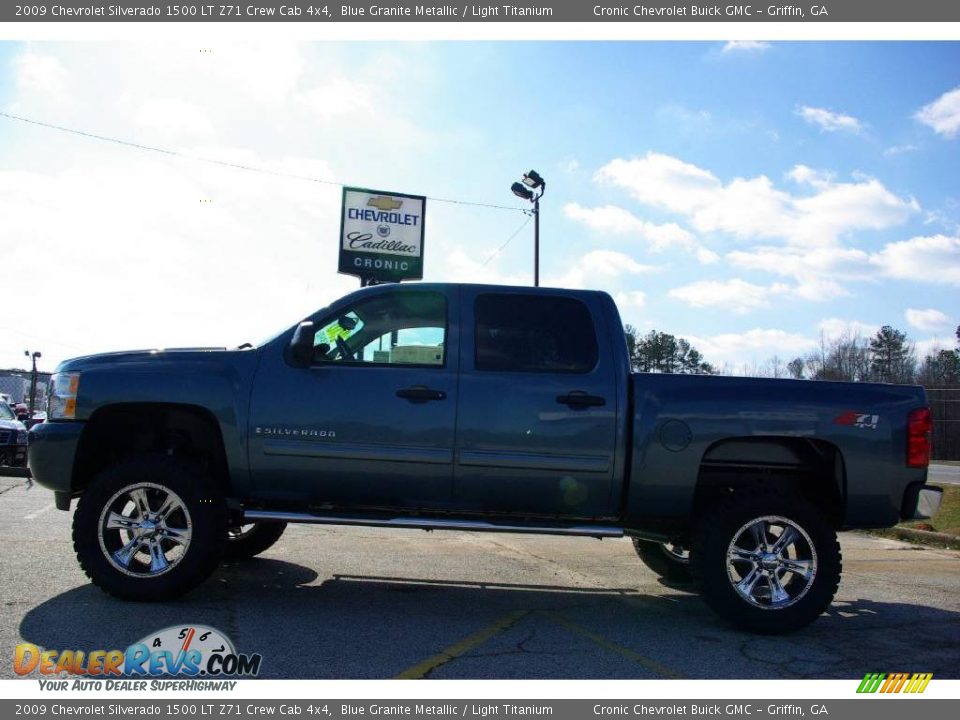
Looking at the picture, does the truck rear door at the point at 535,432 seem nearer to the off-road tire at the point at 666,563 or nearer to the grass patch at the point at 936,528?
the off-road tire at the point at 666,563

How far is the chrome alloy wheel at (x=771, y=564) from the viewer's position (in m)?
4.94

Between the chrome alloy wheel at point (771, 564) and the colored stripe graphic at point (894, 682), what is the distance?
33.2 inches

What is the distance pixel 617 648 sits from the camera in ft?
14.6

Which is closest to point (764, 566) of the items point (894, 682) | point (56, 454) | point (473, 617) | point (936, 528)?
point (894, 682)

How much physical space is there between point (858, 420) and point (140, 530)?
463cm

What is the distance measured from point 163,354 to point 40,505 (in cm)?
558

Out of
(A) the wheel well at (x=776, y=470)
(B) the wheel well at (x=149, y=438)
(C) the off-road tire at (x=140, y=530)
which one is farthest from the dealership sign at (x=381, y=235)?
(A) the wheel well at (x=776, y=470)

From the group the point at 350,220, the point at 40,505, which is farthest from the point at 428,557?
the point at 350,220

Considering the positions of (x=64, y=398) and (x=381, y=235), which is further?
(x=381, y=235)

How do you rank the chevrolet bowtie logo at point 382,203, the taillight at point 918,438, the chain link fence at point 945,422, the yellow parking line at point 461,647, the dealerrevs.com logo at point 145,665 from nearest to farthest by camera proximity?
the dealerrevs.com logo at point 145,665 → the yellow parking line at point 461,647 → the taillight at point 918,438 → the chevrolet bowtie logo at point 382,203 → the chain link fence at point 945,422

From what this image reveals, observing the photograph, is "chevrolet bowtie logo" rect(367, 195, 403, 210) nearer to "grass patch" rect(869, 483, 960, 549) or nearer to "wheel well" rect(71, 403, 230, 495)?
"grass patch" rect(869, 483, 960, 549)

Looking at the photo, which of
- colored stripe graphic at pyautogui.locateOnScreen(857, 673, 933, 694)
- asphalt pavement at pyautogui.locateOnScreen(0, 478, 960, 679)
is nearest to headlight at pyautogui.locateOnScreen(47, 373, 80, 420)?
asphalt pavement at pyautogui.locateOnScreen(0, 478, 960, 679)

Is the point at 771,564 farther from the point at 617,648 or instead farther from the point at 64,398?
the point at 64,398

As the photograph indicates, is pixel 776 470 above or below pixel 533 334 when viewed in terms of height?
below
